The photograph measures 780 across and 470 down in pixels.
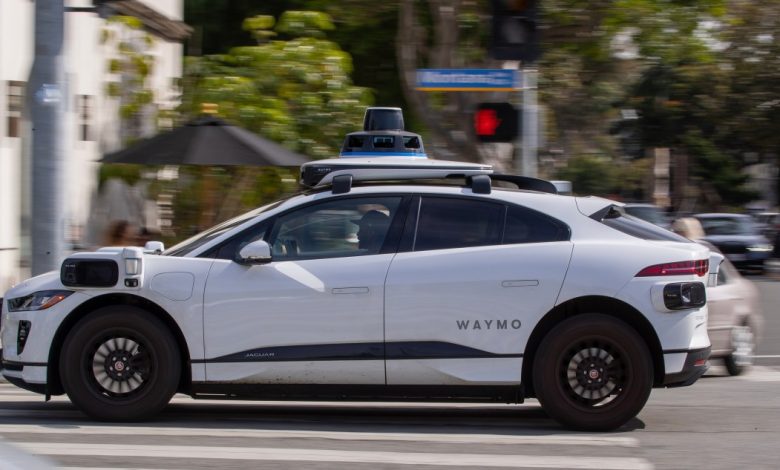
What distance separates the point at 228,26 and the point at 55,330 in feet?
77.3

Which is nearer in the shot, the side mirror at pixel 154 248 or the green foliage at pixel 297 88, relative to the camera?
the side mirror at pixel 154 248

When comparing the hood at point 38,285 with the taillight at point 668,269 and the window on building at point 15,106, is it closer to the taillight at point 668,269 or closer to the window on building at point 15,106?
the taillight at point 668,269

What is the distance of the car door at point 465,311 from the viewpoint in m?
7.41

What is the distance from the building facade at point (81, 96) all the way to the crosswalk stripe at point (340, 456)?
5.32 m

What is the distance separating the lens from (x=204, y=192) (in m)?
16.8

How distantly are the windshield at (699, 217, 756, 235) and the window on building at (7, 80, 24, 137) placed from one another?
17.9m

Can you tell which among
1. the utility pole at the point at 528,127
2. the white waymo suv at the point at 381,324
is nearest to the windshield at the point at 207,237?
the white waymo suv at the point at 381,324

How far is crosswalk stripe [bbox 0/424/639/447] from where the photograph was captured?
719cm

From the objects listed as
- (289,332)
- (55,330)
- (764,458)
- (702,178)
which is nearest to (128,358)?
(55,330)

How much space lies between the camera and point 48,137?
1091cm

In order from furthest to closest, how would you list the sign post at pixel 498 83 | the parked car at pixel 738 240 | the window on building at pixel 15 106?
the parked car at pixel 738 240 < the window on building at pixel 15 106 < the sign post at pixel 498 83

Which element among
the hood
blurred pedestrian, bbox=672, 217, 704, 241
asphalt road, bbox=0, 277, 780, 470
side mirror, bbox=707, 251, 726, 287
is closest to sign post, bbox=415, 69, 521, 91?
side mirror, bbox=707, 251, 726, 287

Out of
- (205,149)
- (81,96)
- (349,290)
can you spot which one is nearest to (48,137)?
(205,149)

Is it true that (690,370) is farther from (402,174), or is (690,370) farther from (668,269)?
(402,174)
